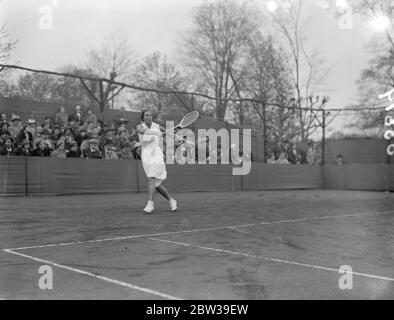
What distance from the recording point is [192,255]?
581cm

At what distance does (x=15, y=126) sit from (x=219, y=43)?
23.4 meters

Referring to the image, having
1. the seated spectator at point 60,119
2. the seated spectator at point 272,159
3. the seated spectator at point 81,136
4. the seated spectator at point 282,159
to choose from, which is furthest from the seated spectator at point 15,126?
the seated spectator at point 282,159

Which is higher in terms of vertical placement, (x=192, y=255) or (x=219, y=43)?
(x=219, y=43)

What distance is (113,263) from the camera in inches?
208

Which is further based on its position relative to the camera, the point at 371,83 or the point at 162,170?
the point at 371,83

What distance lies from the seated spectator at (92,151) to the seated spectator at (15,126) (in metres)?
2.20

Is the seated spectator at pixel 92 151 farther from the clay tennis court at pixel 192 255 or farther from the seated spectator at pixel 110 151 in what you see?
the clay tennis court at pixel 192 255

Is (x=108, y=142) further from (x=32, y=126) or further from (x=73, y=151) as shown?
(x=32, y=126)

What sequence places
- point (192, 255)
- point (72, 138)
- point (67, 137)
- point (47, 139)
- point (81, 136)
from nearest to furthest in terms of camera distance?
point (192, 255), point (47, 139), point (67, 137), point (72, 138), point (81, 136)

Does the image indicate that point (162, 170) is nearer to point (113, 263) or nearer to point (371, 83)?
point (113, 263)

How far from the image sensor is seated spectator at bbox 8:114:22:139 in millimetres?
14570

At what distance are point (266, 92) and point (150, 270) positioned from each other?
2786 centimetres

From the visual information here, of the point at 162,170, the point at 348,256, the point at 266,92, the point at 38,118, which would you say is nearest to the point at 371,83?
the point at 266,92

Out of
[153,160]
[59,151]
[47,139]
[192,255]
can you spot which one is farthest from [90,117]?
[192,255]
